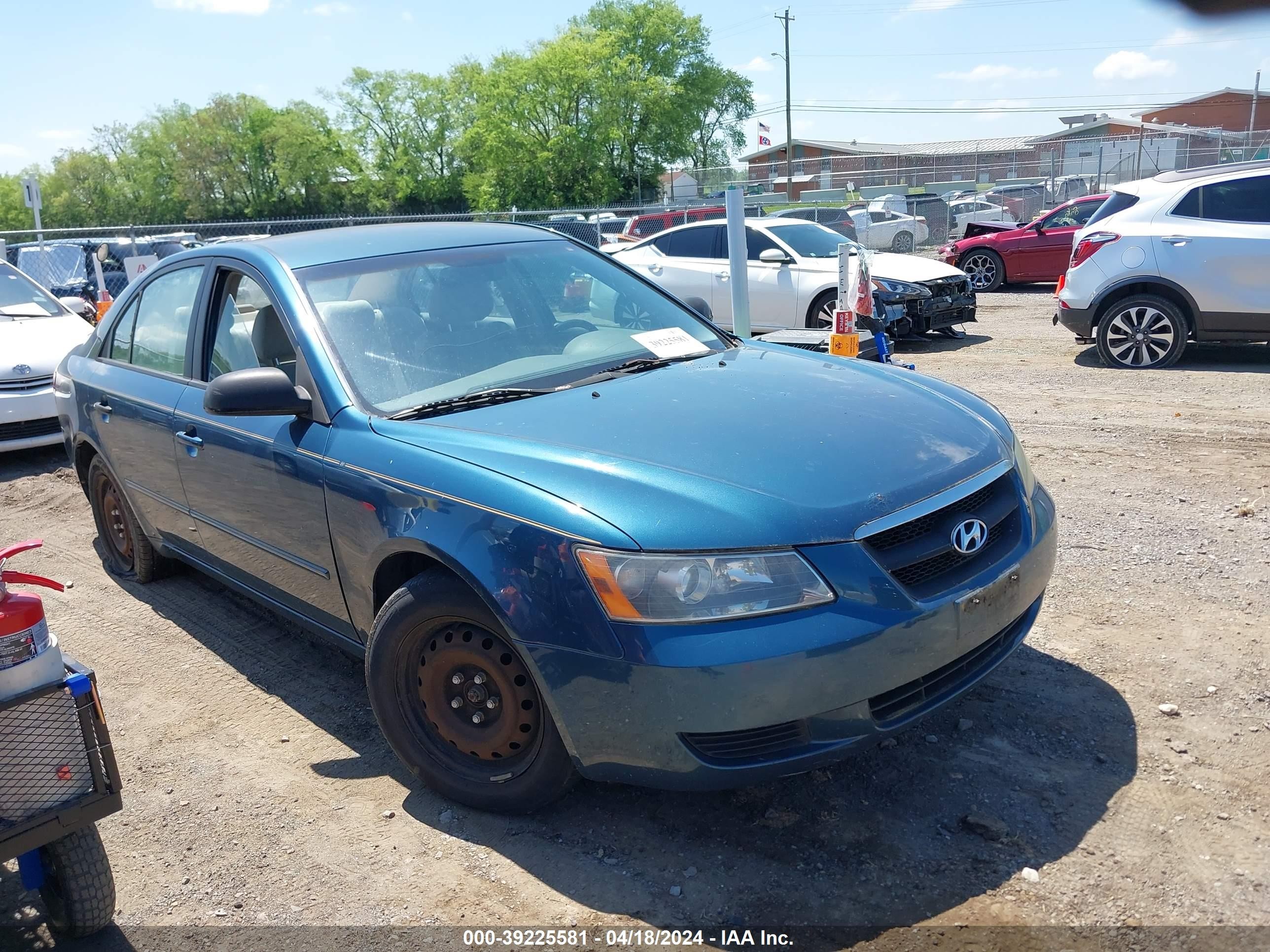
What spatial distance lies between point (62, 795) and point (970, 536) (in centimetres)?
250

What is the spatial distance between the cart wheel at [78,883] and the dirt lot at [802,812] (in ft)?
0.50

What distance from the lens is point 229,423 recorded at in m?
3.91

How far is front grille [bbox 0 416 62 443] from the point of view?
8102 mm

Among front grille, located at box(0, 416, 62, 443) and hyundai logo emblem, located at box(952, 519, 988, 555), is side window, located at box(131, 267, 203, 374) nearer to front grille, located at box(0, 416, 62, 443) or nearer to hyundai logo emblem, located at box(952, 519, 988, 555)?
hyundai logo emblem, located at box(952, 519, 988, 555)

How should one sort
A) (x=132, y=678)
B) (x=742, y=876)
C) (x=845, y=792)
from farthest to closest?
(x=132, y=678) < (x=845, y=792) < (x=742, y=876)

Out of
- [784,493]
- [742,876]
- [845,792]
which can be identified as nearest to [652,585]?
[784,493]

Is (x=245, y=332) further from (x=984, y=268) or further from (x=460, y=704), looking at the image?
(x=984, y=268)

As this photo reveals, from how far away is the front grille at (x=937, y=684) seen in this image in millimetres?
2723

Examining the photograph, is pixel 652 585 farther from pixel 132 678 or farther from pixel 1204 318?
pixel 1204 318

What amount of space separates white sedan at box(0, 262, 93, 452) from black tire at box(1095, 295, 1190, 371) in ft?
29.2

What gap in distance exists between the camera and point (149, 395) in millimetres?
4512

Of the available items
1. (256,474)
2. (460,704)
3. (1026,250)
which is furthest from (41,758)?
(1026,250)

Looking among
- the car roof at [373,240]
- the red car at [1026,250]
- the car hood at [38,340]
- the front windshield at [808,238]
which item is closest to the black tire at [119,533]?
the car roof at [373,240]

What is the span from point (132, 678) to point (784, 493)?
10.3 feet
